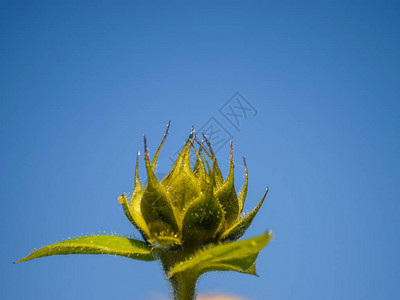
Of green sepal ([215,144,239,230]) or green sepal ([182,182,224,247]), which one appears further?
green sepal ([215,144,239,230])

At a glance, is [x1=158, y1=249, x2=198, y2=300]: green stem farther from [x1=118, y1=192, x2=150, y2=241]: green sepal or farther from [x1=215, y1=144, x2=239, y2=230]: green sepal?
[x1=215, y1=144, x2=239, y2=230]: green sepal

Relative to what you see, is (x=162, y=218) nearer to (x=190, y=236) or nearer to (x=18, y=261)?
(x=190, y=236)

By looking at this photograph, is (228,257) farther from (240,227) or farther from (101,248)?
(101,248)

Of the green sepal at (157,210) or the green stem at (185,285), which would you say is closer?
the green sepal at (157,210)

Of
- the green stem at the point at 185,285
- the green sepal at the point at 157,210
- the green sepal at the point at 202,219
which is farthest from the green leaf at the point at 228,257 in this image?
the green sepal at the point at 157,210

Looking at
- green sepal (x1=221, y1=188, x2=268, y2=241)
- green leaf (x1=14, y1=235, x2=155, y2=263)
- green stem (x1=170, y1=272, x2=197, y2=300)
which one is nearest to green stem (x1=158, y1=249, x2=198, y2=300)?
green stem (x1=170, y1=272, x2=197, y2=300)

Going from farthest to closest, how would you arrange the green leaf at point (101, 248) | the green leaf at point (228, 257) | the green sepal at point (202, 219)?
the green leaf at point (101, 248) < the green sepal at point (202, 219) < the green leaf at point (228, 257)

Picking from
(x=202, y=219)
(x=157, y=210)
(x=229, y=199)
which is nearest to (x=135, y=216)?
(x=157, y=210)

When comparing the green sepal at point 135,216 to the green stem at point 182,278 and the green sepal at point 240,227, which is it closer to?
the green stem at point 182,278
